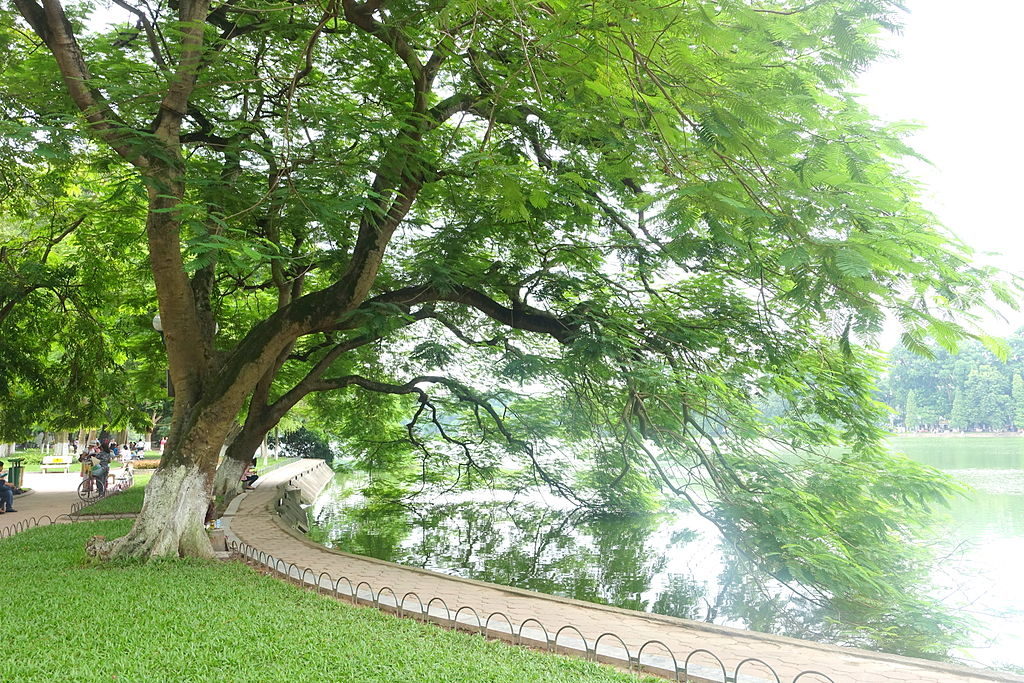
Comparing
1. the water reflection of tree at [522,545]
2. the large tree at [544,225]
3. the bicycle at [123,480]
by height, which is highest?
the large tree at [544,225]

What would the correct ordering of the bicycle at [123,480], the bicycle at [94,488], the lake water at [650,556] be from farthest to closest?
the bicycle at [123,480] < the bicycle at [94,488] < the lake water at [650,556]

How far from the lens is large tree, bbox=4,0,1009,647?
4.91m

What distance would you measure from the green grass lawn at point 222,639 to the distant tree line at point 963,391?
3170 cm

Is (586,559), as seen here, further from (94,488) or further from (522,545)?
(94,488)

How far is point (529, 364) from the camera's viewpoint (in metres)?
10.9

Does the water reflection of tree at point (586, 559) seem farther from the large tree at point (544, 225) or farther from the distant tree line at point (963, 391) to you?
the distant tree line at point (963, 391)

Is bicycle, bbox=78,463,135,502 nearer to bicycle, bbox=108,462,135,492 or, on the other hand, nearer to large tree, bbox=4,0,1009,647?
bicycle, bbox=108,462,135,492

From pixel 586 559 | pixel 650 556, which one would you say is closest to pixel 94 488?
pixel 586 559

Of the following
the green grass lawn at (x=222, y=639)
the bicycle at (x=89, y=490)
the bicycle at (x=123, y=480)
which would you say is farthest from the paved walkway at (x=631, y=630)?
the bicycle at (x=123, y=480)

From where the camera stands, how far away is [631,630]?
7.07 m

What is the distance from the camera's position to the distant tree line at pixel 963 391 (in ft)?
111

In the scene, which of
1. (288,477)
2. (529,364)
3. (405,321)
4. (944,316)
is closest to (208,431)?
(405,321)

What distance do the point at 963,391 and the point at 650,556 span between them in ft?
96.8

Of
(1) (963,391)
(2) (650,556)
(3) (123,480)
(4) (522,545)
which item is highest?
(1) (963,391)
